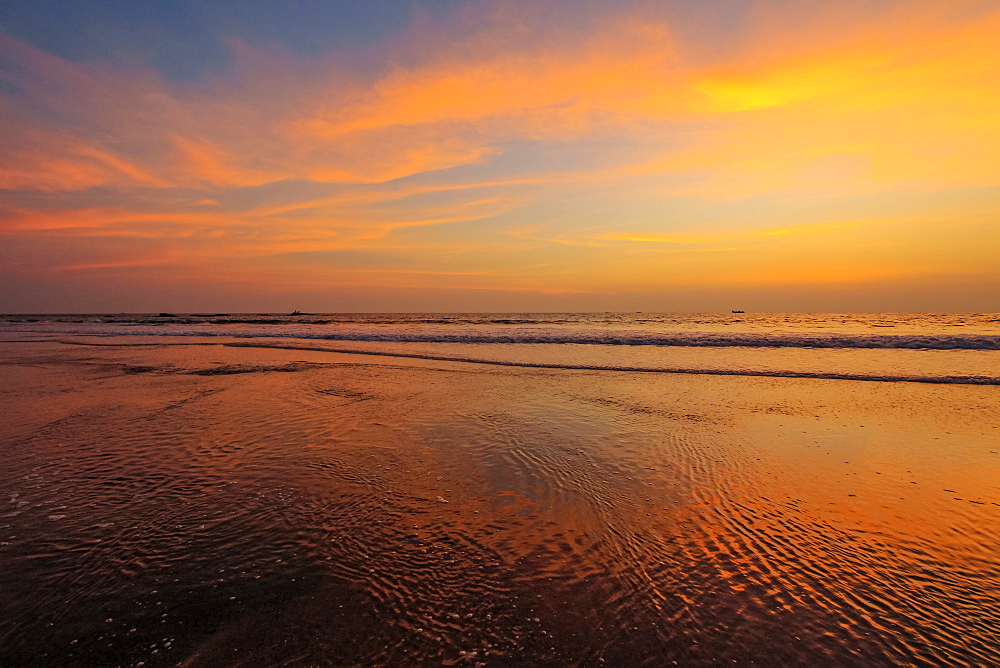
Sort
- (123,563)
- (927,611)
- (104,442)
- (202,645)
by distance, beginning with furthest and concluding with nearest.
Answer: (104,442), (123,563), (927,611), (202,645)

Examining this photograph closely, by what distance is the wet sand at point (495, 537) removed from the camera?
10.2ft

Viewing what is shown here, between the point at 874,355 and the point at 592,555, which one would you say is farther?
the point at 874,355

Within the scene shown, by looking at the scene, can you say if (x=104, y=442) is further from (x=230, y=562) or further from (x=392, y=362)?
(x=392, y=362)

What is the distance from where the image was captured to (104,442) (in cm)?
751

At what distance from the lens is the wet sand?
10.2 ft

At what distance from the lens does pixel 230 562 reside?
13.1 feet

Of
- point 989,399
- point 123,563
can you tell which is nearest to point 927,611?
point 123,563

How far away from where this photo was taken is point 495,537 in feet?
14.9

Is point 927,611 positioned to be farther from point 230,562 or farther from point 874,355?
point 874,355

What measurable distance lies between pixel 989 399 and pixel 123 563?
1804 cm

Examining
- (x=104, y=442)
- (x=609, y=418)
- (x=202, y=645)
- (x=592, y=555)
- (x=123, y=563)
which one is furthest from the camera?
(x=609, y=418)

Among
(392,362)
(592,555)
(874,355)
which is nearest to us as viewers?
(592,555)

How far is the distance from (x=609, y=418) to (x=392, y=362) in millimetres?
12236

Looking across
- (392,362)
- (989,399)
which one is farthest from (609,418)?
(392,362)
